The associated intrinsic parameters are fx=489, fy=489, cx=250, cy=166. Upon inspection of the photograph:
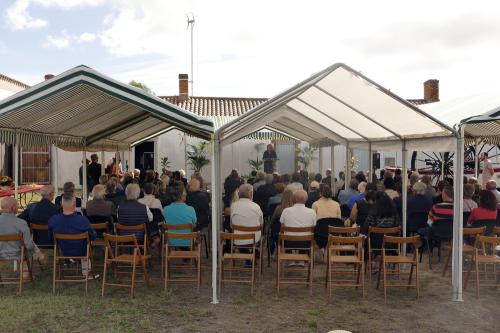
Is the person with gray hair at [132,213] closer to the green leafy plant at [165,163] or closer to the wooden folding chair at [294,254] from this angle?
the wooden folding chair at [294,254]

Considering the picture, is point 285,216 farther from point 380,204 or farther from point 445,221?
point 445,221

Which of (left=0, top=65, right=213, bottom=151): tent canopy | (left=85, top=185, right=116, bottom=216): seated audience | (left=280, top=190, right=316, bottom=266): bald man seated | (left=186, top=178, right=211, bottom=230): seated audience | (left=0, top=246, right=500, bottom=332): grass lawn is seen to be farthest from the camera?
(left=186, top=178, right=211, bottom=230): seated audience

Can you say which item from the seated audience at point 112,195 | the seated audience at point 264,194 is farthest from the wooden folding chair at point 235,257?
the seated audience at point 112,195

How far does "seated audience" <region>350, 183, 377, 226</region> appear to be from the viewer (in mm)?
6396

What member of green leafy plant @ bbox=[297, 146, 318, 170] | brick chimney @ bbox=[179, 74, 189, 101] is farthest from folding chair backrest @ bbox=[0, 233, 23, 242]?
brick chimney @ bbox=[179, 74, 189, 101]

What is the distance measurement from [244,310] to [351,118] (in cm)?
409

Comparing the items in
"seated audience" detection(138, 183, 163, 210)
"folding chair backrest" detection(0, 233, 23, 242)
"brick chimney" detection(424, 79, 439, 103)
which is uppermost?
"brick chimney" detection(424, 79, 439, 103)

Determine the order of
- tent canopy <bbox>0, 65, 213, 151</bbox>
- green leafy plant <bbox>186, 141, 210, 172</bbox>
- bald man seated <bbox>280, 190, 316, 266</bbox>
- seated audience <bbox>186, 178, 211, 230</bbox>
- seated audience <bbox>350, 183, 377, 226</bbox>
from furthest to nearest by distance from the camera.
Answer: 1. green leafy plant <bbox>186, 141, 210, 172</bbox>
2. seated audience <bbox>186, 178, 211, 230</bbox>
3. seated audience <bbox>350, 183, 377, 226</bbox>
4. bald man seated <bbox>280, 190, 316, 266</bbox>
5. tent canopy <bbox>0, 65, 213, 151</bbox>

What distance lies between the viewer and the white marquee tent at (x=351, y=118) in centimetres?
520

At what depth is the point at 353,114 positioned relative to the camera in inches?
298

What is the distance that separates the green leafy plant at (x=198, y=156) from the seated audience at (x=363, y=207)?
13.7 m

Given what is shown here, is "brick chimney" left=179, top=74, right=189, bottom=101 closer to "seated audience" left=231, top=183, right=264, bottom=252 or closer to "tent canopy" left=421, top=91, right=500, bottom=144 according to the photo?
"tent canopy" left=421, top=91, right=500, bottom=144

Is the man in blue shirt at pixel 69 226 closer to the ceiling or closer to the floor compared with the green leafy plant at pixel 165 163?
closer to the floor

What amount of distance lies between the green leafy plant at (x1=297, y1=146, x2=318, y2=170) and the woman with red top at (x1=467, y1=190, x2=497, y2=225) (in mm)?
15007
